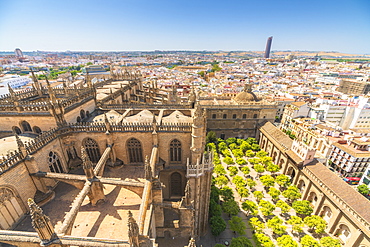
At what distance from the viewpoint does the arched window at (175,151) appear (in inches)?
919

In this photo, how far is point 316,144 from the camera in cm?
4844

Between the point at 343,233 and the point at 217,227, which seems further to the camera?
the point at 343,233

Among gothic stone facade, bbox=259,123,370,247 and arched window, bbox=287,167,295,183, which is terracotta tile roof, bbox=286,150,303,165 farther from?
arched window, bbox=287,167,295,183

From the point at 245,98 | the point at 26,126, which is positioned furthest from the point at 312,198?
the point at 26,126

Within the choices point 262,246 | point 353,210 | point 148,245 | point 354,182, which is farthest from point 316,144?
point 148,245

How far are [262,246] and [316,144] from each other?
114 feet

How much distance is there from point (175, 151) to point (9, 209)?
16.6 m

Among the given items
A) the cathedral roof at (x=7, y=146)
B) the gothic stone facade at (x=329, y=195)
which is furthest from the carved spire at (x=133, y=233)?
the gothic stone facade at (x=329, y=195)

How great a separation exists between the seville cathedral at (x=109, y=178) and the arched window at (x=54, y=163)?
0.12 metres

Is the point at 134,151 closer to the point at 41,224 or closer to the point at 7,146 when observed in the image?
the point at 7,146

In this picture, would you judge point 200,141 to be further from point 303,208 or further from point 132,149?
point 303,208

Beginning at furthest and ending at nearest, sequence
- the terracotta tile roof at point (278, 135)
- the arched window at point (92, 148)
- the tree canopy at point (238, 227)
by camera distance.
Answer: the terracotta tile roof at point (278, 135) < the tree canopy at point (238, 227) < the arched window at point (92, 148)

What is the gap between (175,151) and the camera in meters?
24.0

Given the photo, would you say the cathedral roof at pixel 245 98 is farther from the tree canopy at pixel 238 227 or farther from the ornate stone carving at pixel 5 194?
the ornate stone carving at pixel 5 194
